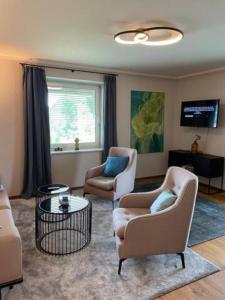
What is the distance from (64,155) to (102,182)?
119 cm

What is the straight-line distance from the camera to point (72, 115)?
4.69m

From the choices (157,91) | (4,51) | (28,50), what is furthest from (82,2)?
(157,91)

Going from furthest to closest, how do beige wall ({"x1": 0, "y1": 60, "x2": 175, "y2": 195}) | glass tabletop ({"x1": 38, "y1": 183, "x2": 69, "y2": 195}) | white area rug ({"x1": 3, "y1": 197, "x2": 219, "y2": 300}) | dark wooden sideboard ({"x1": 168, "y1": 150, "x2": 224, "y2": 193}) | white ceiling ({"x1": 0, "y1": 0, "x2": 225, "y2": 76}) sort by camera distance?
dark wooden sideboard ({"x1": 168, "y1": 150, "x2": 224, "y2": 193}), beige wall ({"x1": 0, "y1": 60, "x2": 175, "y2": 195}), glass tabletop ({"x1": 38, "y1": 183, "x2": 69, "y2": 195}), white ceiling ({"x1": 0, "y1": 0, "x2": 225, "y2": 76}), white area rug ({"x1": 3, "y1": 197, "x2": 219, "y2": 300})

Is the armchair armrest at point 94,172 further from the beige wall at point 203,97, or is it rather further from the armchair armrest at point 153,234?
the beige wall at point 203,97

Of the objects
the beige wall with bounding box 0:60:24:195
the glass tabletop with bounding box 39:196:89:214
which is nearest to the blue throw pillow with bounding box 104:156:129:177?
the glass tabletop with bounding box 39:196:89:214

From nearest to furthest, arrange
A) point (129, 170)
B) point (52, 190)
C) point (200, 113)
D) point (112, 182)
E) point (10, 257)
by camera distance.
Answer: point (10, 257)
point (52, 190)
point (112, 182)
point (129, 170)
point (200, 113)

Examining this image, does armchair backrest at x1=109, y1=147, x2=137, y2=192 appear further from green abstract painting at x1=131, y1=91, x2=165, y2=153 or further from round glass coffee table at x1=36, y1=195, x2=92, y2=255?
green abstract painting at x1=131, y1=91, x2=165, y2=153

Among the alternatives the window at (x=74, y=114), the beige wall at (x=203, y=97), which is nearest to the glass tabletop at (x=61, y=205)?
the window at (x=74, y=114)

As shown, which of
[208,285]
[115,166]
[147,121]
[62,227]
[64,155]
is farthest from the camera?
[147,121]

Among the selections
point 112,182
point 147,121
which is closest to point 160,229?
point 112,182

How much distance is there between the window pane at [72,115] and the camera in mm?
4504

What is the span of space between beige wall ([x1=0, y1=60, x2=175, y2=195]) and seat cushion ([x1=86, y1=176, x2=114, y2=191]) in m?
0.85

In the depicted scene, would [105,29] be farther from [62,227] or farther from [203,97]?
[203,97]

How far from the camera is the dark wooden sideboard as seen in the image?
14.6ft
